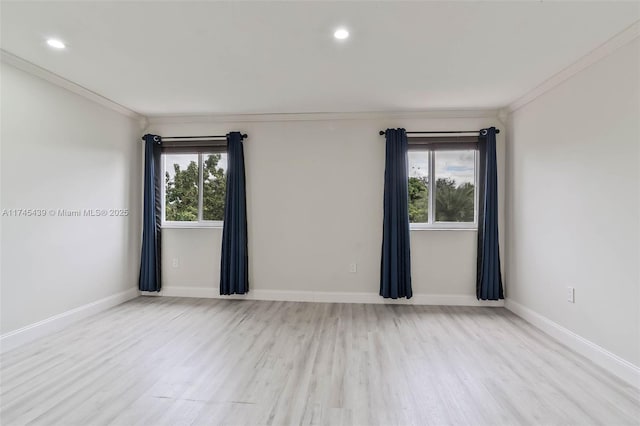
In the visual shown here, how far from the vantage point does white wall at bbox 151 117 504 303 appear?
3.83 m

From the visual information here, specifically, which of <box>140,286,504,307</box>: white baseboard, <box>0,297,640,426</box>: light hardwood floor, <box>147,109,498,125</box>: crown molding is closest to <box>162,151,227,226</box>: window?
<box>147,109,498,125</box>: crown molding

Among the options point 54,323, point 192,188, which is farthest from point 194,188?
point 54,323

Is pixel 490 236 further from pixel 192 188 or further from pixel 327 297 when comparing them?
pixel 192 188

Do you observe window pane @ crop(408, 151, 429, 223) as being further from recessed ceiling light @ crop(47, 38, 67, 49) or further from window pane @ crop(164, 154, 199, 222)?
recessed ceiling light @ crop(47, 38, 67, 49)

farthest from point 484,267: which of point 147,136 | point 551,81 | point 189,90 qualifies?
point 147,136

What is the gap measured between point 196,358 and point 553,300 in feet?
10.8

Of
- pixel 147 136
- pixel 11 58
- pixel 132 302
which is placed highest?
pixel 11 58

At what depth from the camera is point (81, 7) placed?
1.89 meters

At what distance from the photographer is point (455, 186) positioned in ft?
12.8

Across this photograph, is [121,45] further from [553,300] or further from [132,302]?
[553,300]

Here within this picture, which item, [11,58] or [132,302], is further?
[132,302]

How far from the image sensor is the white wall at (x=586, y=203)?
211 centimetres

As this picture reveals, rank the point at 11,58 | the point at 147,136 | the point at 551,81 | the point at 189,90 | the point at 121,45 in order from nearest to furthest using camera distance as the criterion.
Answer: the point at 121,45, the point at 11,58, the point at 551,81, the point at 189,90, the point at 147,136

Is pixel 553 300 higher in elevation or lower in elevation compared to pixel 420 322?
higher
